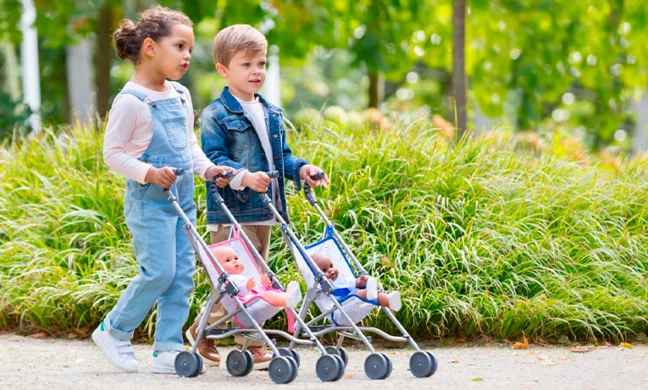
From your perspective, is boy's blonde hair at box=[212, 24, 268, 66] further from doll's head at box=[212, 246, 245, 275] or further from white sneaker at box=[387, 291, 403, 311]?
white sneaker at box=[387, 291, 403, 311]

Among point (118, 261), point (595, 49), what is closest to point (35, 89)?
point (595, 49)

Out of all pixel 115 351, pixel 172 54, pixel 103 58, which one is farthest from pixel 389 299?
pixel 103 58

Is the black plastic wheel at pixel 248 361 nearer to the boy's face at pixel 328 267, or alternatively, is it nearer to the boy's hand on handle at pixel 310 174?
the boy's face at pixel 328 267

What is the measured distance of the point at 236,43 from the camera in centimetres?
412

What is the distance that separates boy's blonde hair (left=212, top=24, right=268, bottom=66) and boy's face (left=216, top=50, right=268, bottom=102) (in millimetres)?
19

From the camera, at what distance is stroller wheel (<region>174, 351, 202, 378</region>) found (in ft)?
12.8

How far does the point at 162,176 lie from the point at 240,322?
711mm

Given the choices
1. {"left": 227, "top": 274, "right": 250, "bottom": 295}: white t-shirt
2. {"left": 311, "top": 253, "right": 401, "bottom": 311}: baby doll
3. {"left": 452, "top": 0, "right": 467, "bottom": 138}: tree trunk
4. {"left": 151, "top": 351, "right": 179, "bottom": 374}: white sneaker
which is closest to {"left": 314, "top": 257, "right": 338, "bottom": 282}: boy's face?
{"left": 311, "top": 253, "right": 401, "bottom": 311}: baby doll

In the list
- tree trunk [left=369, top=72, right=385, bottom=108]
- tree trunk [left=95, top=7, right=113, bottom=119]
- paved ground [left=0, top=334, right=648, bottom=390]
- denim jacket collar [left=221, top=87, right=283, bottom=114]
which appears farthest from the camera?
tree trunk [left=369, top=72, right=385, bottom=108]

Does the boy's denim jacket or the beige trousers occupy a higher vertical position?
the boy's denim jacket

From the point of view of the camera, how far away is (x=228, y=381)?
388cm

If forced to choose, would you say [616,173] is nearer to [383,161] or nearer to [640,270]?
[640,270]

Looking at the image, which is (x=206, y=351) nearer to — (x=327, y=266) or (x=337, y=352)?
(x=337, y=352)

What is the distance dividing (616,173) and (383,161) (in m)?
2.09
